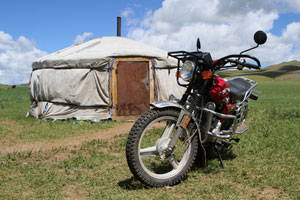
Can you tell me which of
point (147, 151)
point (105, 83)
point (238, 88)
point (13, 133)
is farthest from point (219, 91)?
point (105, 83)

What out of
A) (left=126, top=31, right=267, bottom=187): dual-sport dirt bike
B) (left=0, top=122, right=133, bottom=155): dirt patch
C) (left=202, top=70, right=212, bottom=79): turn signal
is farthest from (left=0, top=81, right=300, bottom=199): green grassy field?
(left=202, top=70, right=212, bottom=79): turn signal

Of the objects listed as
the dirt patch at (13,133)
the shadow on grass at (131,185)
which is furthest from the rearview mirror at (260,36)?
the dirt patch at (13,133)

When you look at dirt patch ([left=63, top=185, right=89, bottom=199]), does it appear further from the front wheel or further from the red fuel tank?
the red fuel tank

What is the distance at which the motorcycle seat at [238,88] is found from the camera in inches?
141

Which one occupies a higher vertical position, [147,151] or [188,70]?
[188,70]

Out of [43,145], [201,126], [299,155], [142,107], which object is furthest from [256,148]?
[142,107]

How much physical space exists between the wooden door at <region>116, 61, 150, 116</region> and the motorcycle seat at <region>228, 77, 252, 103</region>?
494cm

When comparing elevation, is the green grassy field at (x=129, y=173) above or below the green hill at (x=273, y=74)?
below

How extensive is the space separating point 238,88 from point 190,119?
3.28ft

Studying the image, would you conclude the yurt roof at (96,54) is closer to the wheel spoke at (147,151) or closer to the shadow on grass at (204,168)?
the shadow on grass at (204,168)

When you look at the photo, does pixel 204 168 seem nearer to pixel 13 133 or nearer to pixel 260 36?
pixel 260 36

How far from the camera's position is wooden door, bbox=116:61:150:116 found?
28.4ft

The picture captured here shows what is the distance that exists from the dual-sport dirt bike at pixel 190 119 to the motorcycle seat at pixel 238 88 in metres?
0.01

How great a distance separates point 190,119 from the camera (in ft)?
10.4
